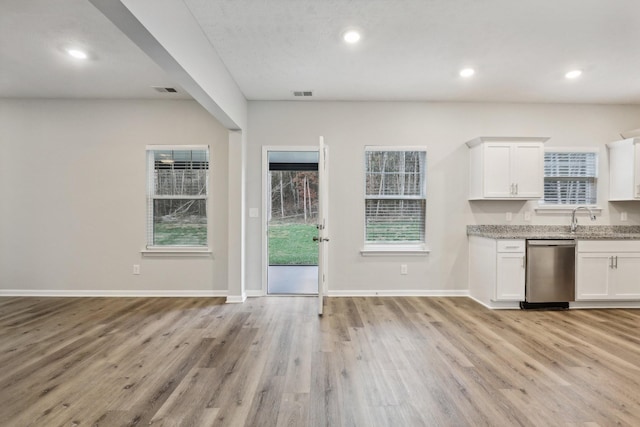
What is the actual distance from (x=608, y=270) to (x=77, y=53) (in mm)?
6416

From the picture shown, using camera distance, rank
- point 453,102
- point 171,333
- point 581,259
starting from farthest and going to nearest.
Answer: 1. point 453,102
2. point 581,259
3. point 171,333

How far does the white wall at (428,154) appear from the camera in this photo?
4391 millimetres

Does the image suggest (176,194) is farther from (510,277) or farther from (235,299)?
(510,277)

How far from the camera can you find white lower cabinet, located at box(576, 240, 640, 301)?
3.81 metres

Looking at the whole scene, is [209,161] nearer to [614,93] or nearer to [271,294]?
[271,294]

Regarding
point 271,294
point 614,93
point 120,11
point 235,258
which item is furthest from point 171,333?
point 614,93

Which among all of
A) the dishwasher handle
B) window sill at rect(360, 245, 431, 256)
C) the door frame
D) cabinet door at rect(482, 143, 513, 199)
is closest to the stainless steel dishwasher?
the dishwasher handle

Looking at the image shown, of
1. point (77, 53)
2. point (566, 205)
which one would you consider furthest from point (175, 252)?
point (566, 205)

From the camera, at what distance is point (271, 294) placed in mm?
4441

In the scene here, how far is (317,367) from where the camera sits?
2.38 meters

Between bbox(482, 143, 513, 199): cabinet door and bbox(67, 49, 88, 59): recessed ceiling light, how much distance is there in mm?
4665

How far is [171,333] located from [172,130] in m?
2.76

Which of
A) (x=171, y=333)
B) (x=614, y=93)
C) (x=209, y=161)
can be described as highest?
(x=614, y=93)

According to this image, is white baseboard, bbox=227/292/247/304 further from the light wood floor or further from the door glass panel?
the door glass panel
